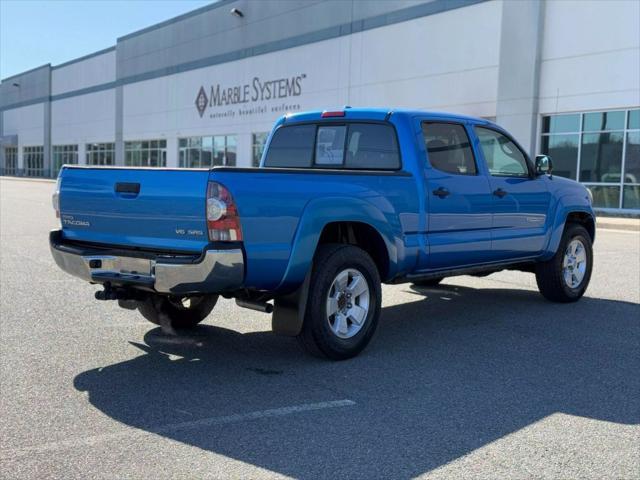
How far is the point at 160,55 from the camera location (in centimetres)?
→ 4788

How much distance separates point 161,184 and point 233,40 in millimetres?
37757

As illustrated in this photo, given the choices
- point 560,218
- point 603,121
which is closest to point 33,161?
point 603,121

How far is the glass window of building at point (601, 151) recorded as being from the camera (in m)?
21.8

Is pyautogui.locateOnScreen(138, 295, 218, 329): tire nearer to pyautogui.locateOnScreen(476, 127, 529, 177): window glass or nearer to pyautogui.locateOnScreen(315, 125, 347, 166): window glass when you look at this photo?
pyautogui.locateOnScreen(315, 125, 347, 166): window glass

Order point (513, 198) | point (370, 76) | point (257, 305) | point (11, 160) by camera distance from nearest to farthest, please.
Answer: point (257, 305), point (513, 198), point (370, 76), point (11, 160)

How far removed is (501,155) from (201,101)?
38136 mm

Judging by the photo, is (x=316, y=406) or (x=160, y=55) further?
(x=160, y=55)

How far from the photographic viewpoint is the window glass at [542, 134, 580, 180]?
23362 mm

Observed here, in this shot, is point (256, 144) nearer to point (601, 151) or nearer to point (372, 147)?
point (601, 151)

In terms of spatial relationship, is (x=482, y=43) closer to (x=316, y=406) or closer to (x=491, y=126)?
(x=491, y=126)

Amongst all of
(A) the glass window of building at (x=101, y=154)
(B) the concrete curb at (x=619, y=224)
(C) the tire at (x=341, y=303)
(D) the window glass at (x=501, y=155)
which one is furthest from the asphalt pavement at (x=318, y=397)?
(A) the glass window of building at (x=101, y=154)

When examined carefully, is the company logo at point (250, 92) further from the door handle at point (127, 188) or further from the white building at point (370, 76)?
the door handle at point (127, 188)

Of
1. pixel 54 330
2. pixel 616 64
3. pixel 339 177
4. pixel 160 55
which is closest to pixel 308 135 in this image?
pixel 339 177

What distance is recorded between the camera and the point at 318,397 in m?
4.49
